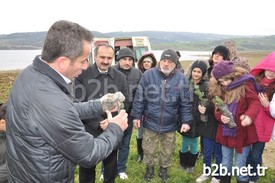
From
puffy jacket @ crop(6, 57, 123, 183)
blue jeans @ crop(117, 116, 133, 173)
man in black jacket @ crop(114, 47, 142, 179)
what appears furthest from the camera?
man in black jacket @ crop(114, 47, 142, 179)

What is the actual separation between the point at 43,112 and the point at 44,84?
25 centimetres

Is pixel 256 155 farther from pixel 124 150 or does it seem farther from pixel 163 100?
pixel 124 150

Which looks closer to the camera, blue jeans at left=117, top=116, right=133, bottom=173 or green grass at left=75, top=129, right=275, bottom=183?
green grass at left=75, top=129, right=275, bottom=183

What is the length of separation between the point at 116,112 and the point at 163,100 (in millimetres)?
1161

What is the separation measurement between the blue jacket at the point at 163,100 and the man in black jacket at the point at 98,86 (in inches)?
34.8

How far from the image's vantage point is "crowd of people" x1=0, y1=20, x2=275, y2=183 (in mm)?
2291

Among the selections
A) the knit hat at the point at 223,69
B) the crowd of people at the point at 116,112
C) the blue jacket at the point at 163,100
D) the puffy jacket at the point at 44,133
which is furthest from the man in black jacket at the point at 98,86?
the puffy jacket at the point at 44,133

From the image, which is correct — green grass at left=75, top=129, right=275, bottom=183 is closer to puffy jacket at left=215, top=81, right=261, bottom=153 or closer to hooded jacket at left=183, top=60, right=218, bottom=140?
hooded jacket at left=183, top=60, right=218, bottom=140

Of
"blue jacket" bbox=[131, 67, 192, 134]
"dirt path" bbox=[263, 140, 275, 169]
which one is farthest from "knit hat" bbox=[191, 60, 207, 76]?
"dirt path" bbox=[263, 140, 275, 169]

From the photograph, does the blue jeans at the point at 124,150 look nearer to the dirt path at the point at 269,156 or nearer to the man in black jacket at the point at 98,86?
the man in black jacket at the point at 98,86

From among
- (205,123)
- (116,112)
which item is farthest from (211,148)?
(116,112)

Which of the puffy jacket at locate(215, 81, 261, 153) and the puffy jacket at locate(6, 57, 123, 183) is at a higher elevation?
the puffy jacket at locate(6, 57, 123, 183)

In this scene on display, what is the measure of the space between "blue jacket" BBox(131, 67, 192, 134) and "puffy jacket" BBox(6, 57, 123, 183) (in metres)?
3.29

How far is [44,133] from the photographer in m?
2.21
